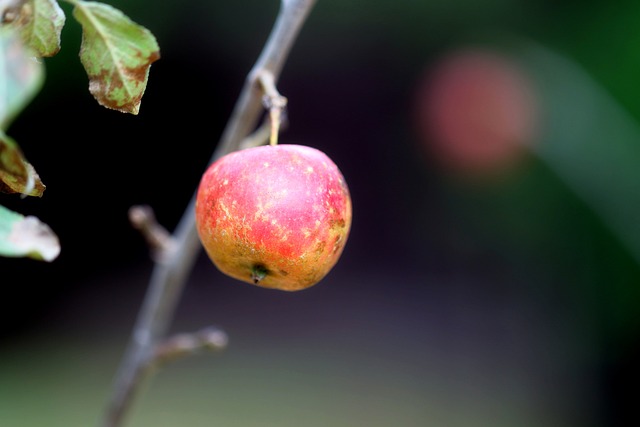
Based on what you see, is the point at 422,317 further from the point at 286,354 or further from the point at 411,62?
the point at 411,62

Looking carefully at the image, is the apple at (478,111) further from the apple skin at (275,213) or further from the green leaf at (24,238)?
the green leaf at (24,238)

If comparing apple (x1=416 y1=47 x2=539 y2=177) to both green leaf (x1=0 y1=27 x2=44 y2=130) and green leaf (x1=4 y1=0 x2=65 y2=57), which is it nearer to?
green leaf (x1=4 y1=0 x2=65 y2=57)

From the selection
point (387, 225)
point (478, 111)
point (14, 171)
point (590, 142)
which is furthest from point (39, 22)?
point (387, 225)

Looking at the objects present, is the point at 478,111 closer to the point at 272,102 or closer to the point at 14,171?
the point at 272,102

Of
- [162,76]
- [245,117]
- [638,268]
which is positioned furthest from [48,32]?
[162,76]

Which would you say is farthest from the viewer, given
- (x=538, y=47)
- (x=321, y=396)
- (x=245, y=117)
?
(x=321, y=396)
